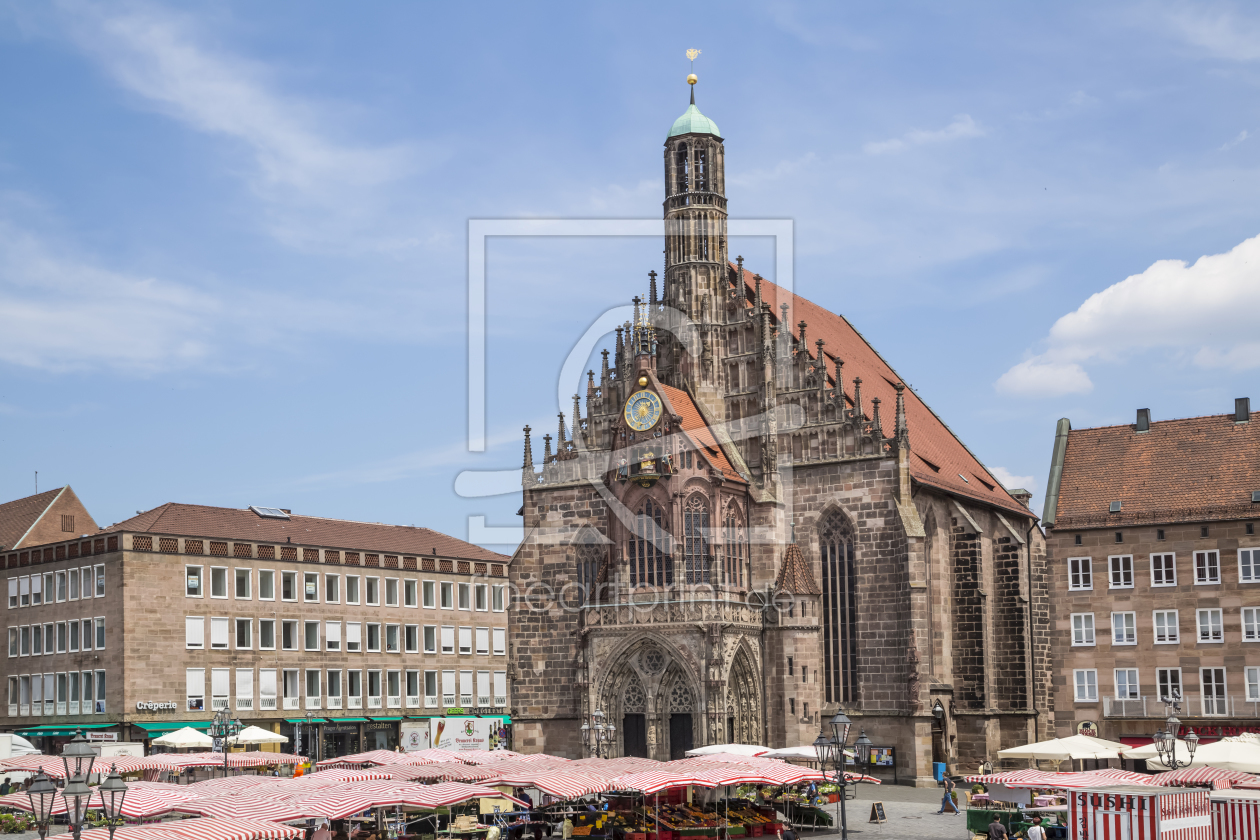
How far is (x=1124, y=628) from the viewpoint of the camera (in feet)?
186

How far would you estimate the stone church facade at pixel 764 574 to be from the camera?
55.6 m

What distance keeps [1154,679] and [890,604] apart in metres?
10.6

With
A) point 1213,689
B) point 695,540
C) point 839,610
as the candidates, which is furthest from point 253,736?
point 1213,689

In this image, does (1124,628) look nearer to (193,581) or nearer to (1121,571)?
(1121,571)

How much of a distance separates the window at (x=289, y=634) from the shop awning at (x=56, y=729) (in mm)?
10635

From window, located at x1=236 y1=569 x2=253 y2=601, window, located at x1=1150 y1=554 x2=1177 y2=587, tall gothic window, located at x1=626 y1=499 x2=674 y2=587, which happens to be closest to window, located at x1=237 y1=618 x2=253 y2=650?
window, located at x1=236 y1=569 x2=253 y2=601

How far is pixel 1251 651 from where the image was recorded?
177 ft

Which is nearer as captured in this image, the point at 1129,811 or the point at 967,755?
the point at 1129,811

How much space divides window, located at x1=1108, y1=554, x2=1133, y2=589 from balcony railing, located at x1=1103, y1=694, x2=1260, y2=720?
4.48 metres

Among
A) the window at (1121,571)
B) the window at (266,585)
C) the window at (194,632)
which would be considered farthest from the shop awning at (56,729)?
the window at (1121,571)

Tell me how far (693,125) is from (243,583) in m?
34.1

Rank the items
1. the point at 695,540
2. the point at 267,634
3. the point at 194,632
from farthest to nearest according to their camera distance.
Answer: the point at 267,634, the point at 194,632, the point at 695,540

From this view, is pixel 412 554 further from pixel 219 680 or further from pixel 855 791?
pixel 855 791

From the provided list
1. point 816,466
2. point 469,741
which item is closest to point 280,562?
point 469,741
